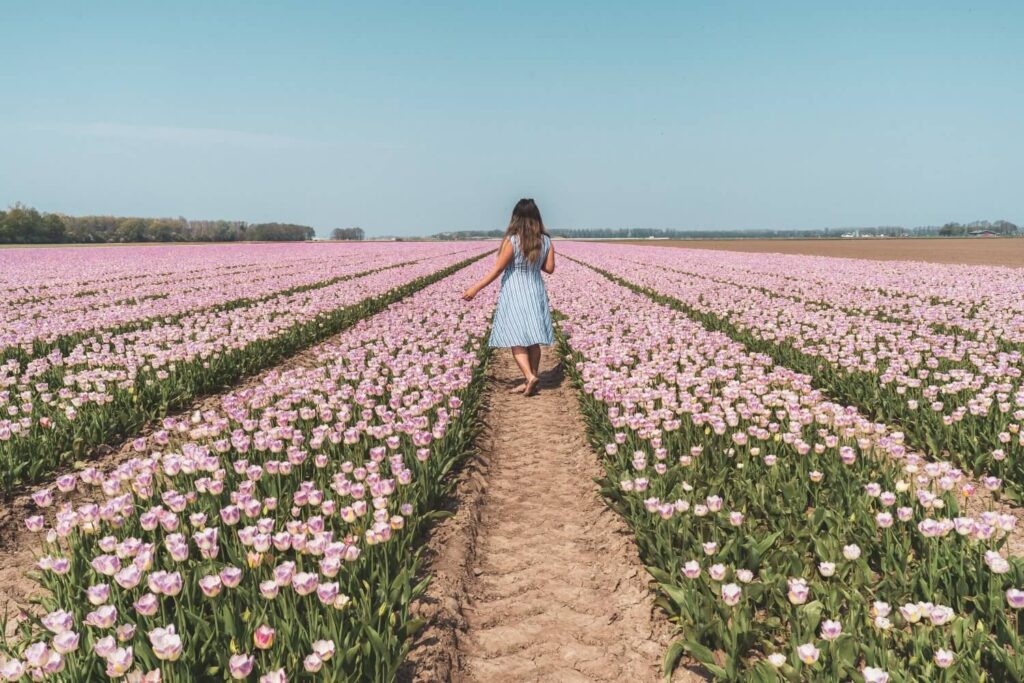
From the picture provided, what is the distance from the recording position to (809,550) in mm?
3912

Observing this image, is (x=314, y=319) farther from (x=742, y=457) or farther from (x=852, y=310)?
(x=852, y=310)

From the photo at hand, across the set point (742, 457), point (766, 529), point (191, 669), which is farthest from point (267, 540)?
point (742, 457)

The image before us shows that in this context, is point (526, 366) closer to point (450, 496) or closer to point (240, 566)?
point (450, 496)

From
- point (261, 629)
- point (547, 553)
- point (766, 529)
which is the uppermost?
point (261, 629)

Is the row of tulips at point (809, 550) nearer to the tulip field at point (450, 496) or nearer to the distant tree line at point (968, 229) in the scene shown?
the tulip field at point (450, 496)

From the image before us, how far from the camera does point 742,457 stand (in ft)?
15.8

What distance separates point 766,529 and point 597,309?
9559 millimetres

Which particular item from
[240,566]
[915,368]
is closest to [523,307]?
[915,368]

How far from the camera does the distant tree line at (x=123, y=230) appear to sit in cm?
10166

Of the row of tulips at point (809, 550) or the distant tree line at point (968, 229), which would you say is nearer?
the row of tulips at point (809, 550)

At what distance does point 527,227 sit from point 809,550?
533cm

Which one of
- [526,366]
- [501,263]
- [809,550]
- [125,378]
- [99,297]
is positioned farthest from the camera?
[99,297]

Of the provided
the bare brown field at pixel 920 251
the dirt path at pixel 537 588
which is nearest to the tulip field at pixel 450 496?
the dirt path at pixel 537 588

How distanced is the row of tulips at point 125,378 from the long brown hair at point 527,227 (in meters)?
4.37
